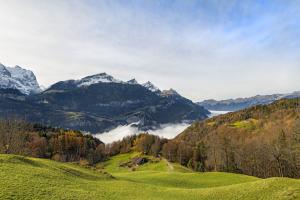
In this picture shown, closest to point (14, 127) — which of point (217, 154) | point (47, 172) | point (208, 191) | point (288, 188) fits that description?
point (217, 154)

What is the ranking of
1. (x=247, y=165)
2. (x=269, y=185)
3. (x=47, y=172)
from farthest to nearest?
(x=247, y=165), (x=47, y=172), (x=269, y=185)

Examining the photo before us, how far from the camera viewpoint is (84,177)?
63844 mm

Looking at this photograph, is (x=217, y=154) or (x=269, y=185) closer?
(x=269, y=185)

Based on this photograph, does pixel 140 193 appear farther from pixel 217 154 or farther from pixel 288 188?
pixel 217 154

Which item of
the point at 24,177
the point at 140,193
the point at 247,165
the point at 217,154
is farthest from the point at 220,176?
the point at 217,154

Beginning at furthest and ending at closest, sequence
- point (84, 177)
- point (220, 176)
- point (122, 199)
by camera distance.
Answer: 1. point (220, 176)
2. point (84, 177)
3. point (122, 199)

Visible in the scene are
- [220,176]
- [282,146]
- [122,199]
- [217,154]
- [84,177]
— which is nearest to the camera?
[122,199]

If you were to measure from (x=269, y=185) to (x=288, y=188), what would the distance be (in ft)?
10.9

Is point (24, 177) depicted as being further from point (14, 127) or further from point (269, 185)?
point (14, 127)

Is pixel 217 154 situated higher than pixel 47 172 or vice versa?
pixel 217 154

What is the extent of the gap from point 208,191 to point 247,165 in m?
133

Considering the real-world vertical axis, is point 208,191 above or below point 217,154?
below

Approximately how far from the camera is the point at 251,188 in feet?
174

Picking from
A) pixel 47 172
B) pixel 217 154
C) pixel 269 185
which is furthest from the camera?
pixel 217 154
